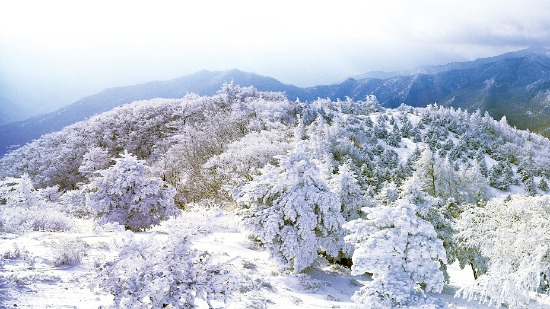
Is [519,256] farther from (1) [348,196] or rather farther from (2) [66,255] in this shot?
(2) [66,255]

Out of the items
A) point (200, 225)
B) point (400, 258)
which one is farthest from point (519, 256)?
point (200, 225)

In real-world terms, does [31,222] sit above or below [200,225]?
below

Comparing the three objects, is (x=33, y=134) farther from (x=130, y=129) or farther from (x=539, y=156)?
(x=539, y=156)

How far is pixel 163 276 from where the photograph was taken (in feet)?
20.0

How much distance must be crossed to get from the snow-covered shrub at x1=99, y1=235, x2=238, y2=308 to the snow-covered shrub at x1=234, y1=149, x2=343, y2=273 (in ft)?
21.5

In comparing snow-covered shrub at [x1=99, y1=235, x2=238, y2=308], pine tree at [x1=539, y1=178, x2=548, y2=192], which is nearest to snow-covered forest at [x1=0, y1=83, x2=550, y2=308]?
snow-covered shrub at [x1=99, y1=235, x2=238, y2=308]

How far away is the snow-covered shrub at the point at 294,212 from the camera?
13.0 metres

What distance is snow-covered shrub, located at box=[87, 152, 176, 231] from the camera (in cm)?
1603

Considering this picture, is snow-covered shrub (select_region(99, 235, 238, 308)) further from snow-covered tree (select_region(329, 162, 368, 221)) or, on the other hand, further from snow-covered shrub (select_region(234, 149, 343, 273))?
snow-covered tree (select_region(329, 162, 368, 221))

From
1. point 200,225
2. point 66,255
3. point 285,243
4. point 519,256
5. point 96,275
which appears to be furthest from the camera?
point 285,243

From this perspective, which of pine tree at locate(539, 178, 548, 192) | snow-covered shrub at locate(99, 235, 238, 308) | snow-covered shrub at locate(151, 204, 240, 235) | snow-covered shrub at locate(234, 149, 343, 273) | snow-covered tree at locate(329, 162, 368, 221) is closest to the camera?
snow-covered shrub at locate(99, 235, 238, 308)

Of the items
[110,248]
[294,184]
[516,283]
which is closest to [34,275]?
[110,248]

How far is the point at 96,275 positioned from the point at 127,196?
1076 cm

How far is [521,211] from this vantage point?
10.4 metres
